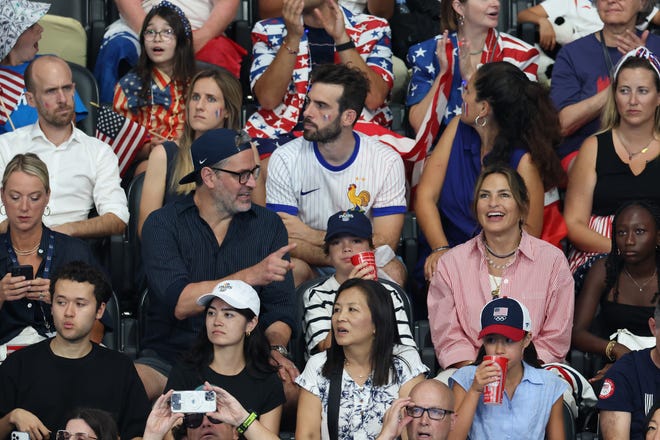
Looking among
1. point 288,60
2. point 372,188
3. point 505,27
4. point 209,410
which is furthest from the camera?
point 505,27

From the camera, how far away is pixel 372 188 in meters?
7.90

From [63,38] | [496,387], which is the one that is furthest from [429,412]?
[63,38]

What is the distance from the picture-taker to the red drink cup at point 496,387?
6082 millimetres

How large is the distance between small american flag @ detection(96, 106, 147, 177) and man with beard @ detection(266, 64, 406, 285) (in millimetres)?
824

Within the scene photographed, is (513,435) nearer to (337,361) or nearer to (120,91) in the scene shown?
(337,361)

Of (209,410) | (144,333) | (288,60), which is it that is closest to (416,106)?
(288,60)

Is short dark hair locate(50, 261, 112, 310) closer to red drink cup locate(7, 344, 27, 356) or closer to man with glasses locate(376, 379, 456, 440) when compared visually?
red drink cup locate(7, 344, 27, 356)

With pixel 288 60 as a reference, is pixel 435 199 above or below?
below

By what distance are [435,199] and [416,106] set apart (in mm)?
815

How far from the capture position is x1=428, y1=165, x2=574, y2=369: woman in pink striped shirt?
7.09 m

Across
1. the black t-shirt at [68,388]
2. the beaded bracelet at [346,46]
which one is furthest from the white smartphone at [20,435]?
the beaded bracelet at [346,46]

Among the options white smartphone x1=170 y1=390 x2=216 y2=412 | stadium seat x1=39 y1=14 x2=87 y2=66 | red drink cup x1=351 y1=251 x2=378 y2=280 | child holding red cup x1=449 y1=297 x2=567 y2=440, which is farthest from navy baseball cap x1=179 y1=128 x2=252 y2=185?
stadium seat x1=39 y1=14 x2=87 y2=66

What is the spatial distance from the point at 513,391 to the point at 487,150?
1790mm

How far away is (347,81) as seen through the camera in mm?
8023
